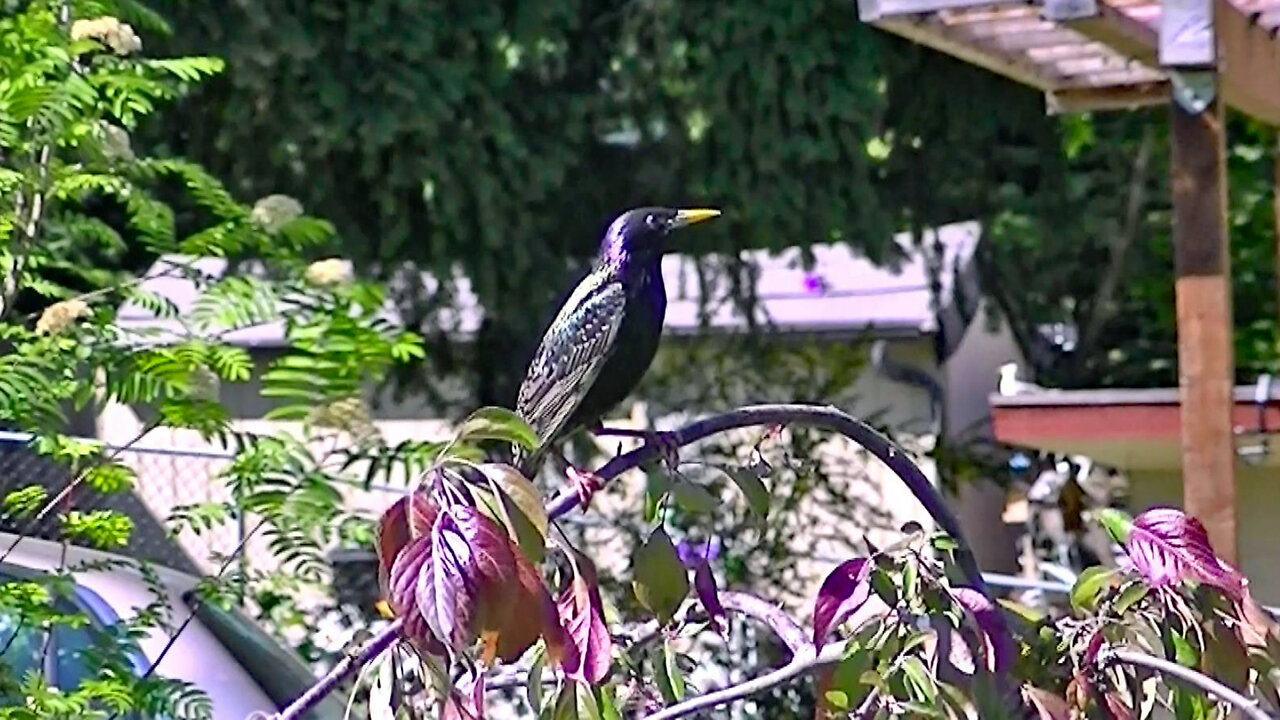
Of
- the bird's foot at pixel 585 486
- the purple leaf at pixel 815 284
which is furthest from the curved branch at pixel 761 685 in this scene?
the purple leaf at pixel 815 284

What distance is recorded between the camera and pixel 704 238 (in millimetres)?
7449

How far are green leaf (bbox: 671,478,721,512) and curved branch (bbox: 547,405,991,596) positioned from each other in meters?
0.06

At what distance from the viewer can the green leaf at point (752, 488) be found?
2.09 m

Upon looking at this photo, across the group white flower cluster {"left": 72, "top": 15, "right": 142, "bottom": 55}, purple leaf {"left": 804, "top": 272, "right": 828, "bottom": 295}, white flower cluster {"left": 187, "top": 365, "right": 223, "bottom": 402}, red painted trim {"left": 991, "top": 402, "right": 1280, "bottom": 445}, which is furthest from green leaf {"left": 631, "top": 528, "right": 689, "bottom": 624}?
purple leaf {"left": 804, "top": 272, "right": 828, "bottom": 295}

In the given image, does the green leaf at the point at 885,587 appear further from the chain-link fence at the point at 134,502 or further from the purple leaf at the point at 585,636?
the chain-link fence at the point at 134,502

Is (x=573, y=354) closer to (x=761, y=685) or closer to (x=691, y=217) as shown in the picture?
(x=691, y=217)

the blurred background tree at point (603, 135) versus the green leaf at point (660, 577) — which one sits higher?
the blurred background tree at point (603, 135)

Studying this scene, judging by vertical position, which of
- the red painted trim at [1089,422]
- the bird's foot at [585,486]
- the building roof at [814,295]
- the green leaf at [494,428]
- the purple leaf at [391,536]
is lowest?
the red painted trim at [1089,422]

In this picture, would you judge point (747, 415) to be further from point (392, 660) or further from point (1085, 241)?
point (1085, 241)

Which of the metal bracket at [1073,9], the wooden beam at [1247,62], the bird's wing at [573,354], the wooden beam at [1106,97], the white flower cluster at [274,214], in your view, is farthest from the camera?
the wooden beam at [1106,97]

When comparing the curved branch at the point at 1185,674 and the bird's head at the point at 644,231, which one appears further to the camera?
the bird's head at the point at 644,231

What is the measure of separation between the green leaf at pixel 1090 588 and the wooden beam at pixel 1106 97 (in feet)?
12.8

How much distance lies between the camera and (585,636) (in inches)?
69.0

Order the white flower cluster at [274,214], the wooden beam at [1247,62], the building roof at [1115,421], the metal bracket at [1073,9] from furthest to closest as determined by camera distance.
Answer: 1. the building roof at [1115,421]
2. the wooden beam at [1247,62]
3. the metal bracket at [1073,9]
4. the white flower cluster at [274,214]
